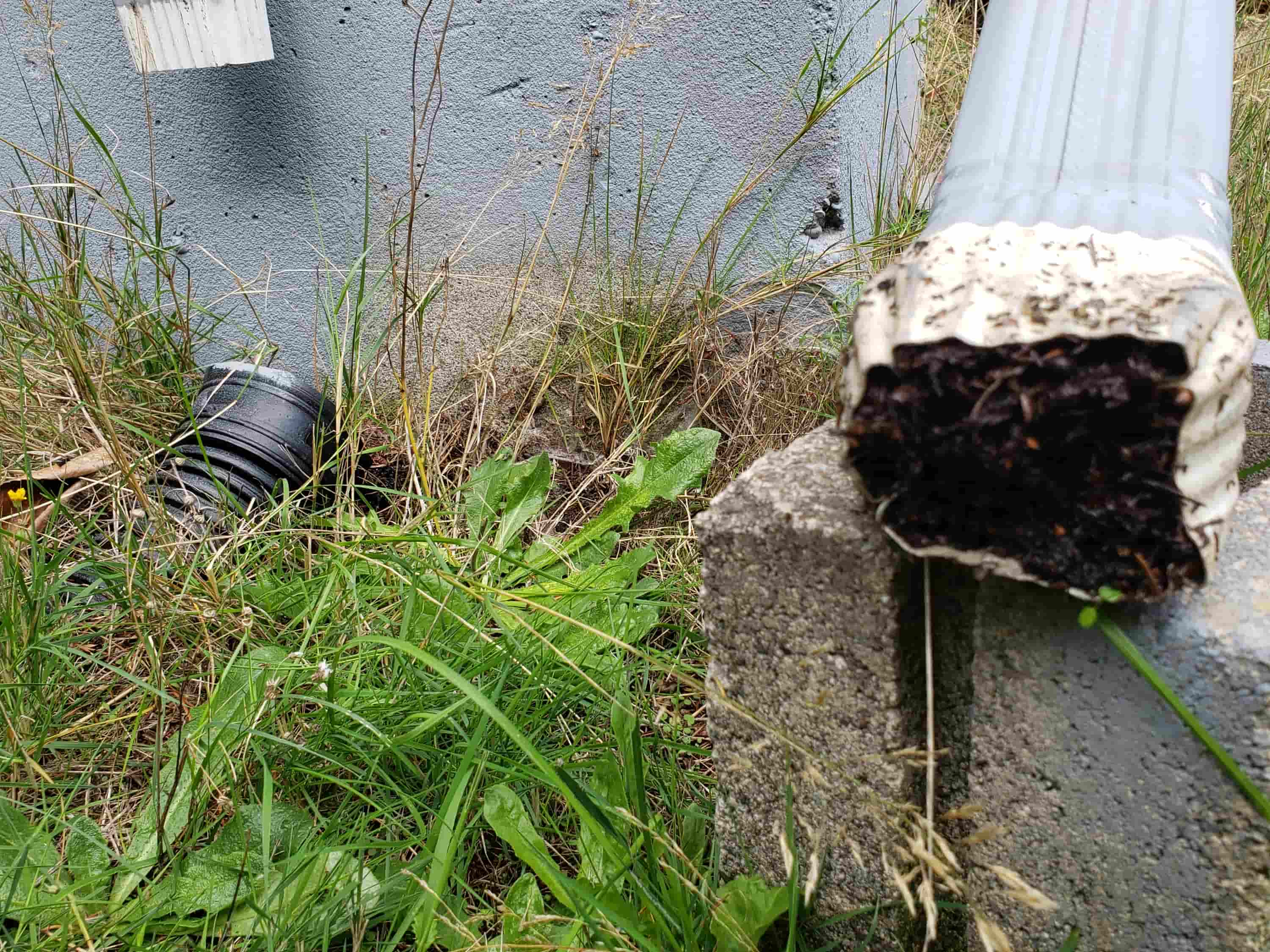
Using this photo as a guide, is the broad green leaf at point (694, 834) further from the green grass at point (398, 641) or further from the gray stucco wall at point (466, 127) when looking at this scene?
the gray stucco wall at point (466, 127)

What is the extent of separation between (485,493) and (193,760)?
82cm

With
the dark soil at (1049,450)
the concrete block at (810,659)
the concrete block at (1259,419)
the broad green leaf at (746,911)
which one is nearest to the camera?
the dark soil at (1049,450)

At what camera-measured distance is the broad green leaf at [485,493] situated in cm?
194

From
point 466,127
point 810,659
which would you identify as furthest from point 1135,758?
point 466,127

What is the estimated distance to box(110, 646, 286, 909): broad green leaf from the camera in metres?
1.26

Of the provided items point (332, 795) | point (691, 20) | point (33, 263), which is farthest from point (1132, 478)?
point (33, 263)

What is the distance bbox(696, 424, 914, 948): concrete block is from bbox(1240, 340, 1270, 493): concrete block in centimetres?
83

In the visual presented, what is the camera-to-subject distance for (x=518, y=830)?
4.03ft

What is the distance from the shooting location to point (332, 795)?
4.57 feet

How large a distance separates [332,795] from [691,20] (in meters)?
1.82

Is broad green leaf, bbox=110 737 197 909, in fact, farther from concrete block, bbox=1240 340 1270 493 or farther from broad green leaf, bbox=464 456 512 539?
concrete block, bbox=1240 340 1270 493

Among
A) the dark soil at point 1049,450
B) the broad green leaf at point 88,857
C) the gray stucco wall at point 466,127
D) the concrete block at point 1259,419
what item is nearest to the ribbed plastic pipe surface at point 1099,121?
the dark soil at point 1049,450

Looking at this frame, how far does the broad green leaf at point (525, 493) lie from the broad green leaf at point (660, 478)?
11 centimetres

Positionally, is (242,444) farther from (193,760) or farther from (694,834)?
(694,834)
